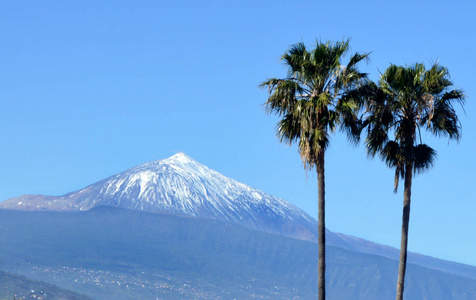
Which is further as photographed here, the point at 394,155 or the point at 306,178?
the point at 394,155

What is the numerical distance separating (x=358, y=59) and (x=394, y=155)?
5251 mm

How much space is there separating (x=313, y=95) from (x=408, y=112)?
498cm

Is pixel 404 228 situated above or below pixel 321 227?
above

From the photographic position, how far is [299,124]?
3734 centimetres

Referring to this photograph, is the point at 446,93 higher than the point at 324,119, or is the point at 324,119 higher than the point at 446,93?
the point at 446,93

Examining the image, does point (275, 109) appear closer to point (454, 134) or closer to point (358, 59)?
point (358, 59)

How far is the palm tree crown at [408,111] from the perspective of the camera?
37.8 meters

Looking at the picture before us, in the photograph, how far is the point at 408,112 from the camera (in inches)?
1496

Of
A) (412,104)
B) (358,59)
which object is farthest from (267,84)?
(412,104)

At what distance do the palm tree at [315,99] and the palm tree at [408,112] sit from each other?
149 centimetres

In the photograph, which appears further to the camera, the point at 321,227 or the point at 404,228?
the point at 404,228

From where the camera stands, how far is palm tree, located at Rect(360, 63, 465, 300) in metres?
37.8

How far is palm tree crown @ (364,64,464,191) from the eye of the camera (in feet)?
124

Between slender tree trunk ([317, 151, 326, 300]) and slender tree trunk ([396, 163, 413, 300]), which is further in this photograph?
slender tree trunk ([396, 163, 413, 300])
